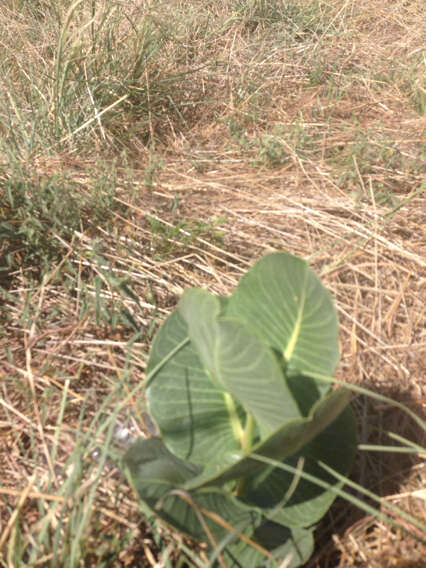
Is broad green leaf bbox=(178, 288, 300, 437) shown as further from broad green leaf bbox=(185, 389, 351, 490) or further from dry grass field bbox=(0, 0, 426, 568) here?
dry grass field bbox=(0, 0, 426, 568)

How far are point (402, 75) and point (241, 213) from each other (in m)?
1.23

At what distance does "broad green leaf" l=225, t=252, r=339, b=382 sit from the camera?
735mm

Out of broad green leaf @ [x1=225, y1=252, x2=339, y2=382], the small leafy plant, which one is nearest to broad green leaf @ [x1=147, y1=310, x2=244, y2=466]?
the small leafy plant

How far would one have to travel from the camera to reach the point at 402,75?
7.47ft

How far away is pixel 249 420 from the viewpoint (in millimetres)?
784

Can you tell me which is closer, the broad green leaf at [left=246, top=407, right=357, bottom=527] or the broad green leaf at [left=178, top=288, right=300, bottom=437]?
the broad green leaf at [left=178, top=288, right=300, bottom=437]

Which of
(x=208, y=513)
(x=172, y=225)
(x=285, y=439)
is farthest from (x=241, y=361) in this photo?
(x=172, y=225)

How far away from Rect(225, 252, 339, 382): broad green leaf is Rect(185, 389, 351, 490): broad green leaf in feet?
0.19

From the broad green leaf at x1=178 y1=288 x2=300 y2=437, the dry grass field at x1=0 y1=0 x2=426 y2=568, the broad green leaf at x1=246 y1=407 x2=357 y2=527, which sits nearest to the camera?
the broad green leaf at x1=178 y1=288 x2=300 y2=437

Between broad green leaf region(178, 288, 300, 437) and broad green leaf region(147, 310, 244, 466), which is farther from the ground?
broad green leaf region(178, 288, 300, 437)

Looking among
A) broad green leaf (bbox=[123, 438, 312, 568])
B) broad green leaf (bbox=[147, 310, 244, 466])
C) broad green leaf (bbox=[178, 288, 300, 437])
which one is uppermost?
broad green leaf (bbox=[178, 288, 300, 437])

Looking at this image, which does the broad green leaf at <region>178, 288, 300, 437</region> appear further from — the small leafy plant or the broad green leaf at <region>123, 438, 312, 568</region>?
the broad green leaf at <region>123, 438, 312, 568</region>

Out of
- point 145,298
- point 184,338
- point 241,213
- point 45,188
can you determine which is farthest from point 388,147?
point 184,338

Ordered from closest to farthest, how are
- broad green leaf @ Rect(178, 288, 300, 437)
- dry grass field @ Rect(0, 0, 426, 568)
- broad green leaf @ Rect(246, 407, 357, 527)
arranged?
broad green leaf @ Rect(178, 288, 300, 437) < broad green leaf @ Rect(246, 407, 357, 527) < dry grass field @ Rect(0, 0, 426, 568)
